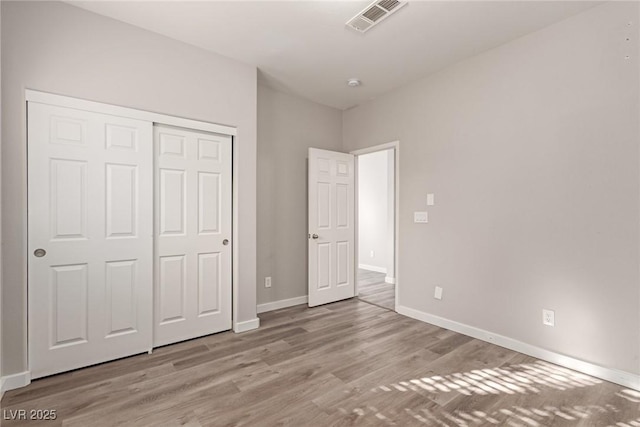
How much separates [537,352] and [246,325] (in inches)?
107

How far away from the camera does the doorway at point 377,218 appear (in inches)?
232

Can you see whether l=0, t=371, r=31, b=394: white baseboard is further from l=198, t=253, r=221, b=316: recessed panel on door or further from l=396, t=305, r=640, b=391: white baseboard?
l=396, t=305, r=640, b=391: white baseboard

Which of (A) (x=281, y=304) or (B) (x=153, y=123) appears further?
(A) (x=281, y=304)

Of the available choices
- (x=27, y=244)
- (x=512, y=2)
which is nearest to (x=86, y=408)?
(x=27, y=244)

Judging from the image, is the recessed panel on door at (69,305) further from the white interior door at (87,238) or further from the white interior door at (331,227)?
the white interior door at (331,227)

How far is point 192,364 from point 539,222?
10.5 ft

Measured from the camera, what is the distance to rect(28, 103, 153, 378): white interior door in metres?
2.23

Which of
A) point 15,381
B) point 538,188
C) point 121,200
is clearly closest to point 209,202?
point 121,200

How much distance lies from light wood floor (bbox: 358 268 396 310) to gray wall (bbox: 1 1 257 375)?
6.03 ft

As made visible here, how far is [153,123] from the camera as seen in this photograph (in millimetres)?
2732

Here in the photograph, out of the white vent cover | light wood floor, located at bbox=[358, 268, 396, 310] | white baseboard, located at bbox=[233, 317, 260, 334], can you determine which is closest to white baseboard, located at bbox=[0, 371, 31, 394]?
white baseboard, located at bbox=[233, 317, 260, 334]

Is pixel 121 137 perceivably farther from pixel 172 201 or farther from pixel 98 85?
pixel 172 201

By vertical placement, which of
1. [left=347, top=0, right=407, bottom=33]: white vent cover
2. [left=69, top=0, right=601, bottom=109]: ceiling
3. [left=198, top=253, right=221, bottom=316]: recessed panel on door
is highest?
[left=69, top=0, right=601, bottom=109]: ceiling

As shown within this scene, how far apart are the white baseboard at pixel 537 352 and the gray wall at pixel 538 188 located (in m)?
0.05
